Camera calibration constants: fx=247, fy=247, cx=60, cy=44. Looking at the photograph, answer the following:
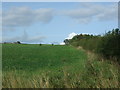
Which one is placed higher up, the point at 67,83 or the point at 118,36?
the point at 118,36

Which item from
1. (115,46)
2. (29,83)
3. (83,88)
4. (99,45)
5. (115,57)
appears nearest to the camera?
(29,83)

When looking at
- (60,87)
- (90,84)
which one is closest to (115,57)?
(90,84)

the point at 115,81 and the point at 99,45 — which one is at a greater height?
the point at 99,45

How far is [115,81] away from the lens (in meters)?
7.62

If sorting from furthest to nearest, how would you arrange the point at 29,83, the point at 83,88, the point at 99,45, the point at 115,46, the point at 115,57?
the point at 99,45, the point at 115,46, the point at 115,57, the point at 83,88, the point at 29,83

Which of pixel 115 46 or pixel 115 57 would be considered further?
pixel 115 46

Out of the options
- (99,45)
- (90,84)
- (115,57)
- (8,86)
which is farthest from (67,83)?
(99,45)

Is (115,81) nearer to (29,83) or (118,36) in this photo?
(29,83)

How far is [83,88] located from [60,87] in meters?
0.72

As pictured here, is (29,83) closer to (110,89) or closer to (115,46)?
(110,89)

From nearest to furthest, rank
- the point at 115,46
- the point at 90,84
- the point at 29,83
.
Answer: the point at 29,83 < the point at 90,84 < the point at 115,46

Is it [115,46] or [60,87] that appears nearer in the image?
[60,87]

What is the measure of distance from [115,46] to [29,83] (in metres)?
12.1

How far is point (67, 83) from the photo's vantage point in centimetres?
736
